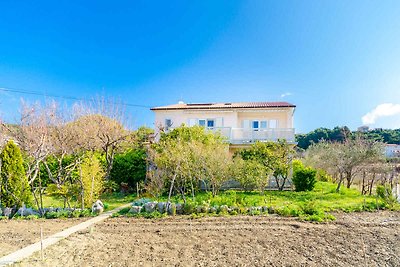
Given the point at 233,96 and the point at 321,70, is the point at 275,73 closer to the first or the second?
the point at 321,70

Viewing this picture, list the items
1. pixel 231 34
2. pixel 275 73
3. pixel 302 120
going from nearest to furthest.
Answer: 1. pixel 231 34
2. pixel 275 73
3. pixel 302 120

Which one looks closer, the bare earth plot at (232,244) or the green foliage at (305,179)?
the bare earth plot at (232,244)

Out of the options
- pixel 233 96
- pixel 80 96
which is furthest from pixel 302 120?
pixel 80 96

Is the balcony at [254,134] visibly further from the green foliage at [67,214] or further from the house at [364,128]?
the house at [364,128]

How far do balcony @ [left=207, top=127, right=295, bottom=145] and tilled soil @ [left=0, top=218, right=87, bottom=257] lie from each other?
1318 cm

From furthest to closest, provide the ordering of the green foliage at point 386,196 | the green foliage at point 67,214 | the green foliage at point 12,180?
the green foliage at point 386,196
the green foliage at point 12,180
the green foliage at point 67,214

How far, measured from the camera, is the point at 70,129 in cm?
1823

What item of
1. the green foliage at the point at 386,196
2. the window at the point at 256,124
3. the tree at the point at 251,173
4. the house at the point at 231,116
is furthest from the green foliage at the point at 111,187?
the green foliage at the point at 386,196

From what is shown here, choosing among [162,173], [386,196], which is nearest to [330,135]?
[386,196]

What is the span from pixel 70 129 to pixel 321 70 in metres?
17.6

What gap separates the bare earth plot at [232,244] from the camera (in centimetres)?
551

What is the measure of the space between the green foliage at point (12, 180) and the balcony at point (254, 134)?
12874 mm

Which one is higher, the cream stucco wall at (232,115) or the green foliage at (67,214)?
the cream stucco wall at (232,115)

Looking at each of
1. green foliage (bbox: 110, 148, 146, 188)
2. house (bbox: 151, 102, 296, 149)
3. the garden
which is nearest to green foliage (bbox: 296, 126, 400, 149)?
house (bbox: 151, 102, 296, 149)
